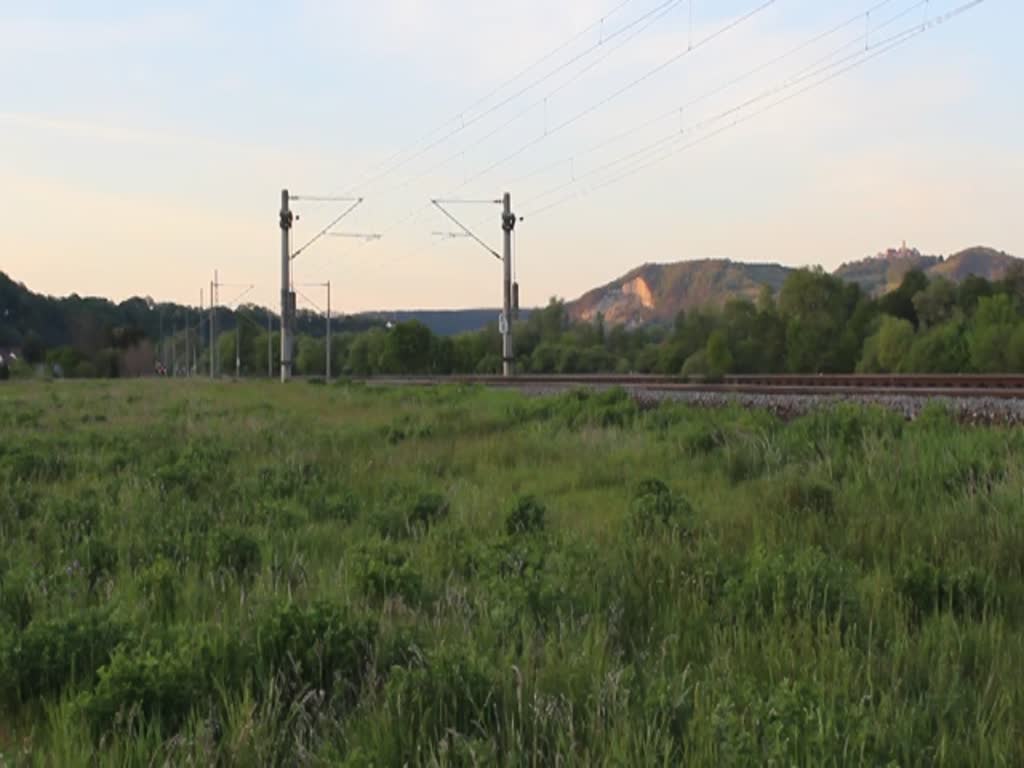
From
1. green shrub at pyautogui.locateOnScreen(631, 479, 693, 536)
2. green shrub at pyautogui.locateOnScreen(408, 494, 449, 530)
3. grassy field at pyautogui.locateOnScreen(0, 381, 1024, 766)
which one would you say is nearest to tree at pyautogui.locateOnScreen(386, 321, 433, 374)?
grassy field at pyautogui.locateOnScreen(0, 381, 1024, 766)

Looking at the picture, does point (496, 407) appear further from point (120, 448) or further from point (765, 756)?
point (765, 756)

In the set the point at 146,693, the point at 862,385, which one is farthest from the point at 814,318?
the point at 146,693

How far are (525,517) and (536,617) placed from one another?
283 cm

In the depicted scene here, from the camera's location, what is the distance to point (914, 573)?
4.84 m

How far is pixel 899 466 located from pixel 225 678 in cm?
662

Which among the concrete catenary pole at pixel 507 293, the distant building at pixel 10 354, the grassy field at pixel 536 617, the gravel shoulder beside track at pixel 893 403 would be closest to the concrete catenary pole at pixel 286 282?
the concrete catenary pole at pixel 507 293

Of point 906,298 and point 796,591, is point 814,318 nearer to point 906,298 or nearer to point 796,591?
point 906,298

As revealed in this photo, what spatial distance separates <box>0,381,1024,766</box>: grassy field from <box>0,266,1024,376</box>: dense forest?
166 ft

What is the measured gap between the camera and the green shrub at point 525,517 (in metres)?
7.05

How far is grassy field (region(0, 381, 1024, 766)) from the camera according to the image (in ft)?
10.0

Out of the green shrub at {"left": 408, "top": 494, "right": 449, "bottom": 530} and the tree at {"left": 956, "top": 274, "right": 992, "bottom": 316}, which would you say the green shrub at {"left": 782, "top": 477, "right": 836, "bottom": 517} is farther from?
the tree at {"left": 956, "top": 274, "right": 992, "bottom": 316}

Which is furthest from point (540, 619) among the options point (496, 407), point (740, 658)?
point (496, 407)

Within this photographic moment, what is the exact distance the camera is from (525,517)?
7.29m

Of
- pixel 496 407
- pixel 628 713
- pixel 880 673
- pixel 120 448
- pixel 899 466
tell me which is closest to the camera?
pixel 628 713
